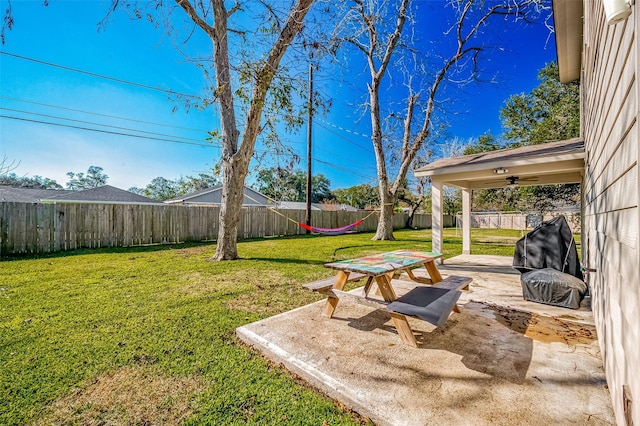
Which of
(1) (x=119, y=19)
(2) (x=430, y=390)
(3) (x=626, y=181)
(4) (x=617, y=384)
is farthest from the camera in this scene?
(1) (x=119, y=19)

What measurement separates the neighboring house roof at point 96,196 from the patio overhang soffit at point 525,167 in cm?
1758

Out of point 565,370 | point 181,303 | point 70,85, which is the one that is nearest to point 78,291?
point 181,303

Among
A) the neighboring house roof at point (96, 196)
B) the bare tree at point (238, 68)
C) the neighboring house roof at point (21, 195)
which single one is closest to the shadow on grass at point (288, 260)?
the bare tree at point (238, 68)

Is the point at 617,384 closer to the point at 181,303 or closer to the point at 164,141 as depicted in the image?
the point at 181,303

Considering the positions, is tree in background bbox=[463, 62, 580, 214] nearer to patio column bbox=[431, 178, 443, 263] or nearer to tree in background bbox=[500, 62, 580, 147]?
tree in background bbox=[500, 62, 580, 147]

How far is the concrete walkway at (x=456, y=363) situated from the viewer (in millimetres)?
1567

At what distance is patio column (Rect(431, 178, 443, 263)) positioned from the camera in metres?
6.18

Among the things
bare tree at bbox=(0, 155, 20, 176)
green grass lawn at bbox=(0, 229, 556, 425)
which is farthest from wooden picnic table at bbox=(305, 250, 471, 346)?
bare tree at bbox=(0, 155, 20, 176)

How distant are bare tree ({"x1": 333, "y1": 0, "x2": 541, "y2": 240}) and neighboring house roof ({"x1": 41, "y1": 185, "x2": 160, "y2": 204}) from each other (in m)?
15.4

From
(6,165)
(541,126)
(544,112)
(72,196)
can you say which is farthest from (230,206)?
(544,112)

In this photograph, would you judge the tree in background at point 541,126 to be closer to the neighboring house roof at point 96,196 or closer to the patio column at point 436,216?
the patio column at point 436,216

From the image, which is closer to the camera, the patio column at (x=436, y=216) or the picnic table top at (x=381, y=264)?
the picnic table top at (x=381, y=264)

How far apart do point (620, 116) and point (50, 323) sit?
482 cm

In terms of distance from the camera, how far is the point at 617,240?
1421 mm
